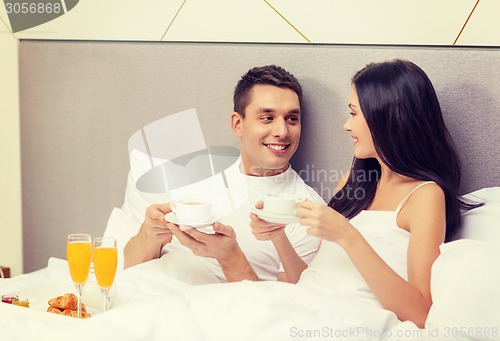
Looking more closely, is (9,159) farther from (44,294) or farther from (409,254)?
(409,254)

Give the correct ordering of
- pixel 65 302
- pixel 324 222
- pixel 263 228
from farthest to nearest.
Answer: pixel 263 228 → pixel 65 302 → pixel 324 222

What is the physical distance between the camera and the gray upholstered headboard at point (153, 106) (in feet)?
5.88

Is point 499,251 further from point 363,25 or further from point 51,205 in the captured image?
point 51,205

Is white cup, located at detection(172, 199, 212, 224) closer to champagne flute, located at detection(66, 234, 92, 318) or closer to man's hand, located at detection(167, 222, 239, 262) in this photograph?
man's hand, located at detection(167, 222, 239, 262)

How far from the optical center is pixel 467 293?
1.40m

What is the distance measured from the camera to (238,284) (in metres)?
1.55

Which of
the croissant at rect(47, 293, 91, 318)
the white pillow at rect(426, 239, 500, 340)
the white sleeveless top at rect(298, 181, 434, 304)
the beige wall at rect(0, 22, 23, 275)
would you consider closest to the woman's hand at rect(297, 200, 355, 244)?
the white sleeveless top at rect(298, 181, 434, 304)

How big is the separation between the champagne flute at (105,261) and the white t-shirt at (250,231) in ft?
1.19

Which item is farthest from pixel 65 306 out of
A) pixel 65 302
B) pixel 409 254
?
pixel 409 254

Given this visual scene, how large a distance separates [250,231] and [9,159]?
115 centimetres

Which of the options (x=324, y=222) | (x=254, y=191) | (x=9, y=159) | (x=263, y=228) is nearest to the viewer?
(x=324, y=222)

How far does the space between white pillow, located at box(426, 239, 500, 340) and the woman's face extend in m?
0.41

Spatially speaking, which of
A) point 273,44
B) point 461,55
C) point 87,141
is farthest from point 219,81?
point 461,55

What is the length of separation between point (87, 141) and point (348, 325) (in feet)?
4.51
